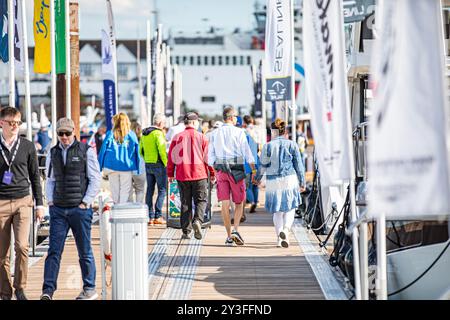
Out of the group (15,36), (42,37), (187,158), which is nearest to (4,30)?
(15,36)

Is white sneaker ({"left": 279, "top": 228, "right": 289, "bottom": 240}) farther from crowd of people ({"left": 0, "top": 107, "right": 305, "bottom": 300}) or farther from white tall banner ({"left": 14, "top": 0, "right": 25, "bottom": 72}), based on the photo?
white tall banner ({"left": 14, "top": 0, "right": 25, "bottom": 72})

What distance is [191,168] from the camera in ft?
46.4

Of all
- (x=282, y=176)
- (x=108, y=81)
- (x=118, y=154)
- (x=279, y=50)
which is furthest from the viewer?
(x=108, y=81)

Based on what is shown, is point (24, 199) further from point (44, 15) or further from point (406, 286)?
point (44, 15)

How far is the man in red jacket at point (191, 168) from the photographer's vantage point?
14141mm

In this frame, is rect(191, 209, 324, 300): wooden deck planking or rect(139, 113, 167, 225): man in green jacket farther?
rect(139, 113, 167, 225): man in green jacket

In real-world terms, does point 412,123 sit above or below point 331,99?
below

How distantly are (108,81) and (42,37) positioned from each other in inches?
218

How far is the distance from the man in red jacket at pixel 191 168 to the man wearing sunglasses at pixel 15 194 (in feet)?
14.4

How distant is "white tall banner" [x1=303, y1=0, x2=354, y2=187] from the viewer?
8.18 metres

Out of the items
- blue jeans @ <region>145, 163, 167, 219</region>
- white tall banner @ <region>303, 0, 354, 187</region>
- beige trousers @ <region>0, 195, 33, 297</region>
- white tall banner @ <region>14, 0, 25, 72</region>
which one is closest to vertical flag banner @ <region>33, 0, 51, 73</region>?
white tall banner @ <region>14, 0, 25, 72</region>

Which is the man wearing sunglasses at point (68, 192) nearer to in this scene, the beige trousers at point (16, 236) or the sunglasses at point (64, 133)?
the sunglasses at point (64, 133)

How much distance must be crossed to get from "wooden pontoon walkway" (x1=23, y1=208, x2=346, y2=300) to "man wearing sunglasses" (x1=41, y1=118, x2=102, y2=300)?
0.59 m

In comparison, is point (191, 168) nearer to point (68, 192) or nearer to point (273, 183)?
point (273, 183)
